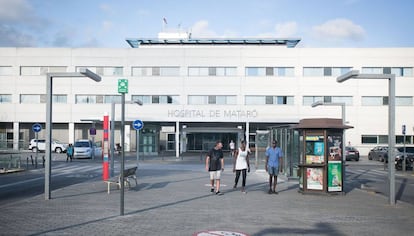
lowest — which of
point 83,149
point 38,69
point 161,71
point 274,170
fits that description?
point 83,149

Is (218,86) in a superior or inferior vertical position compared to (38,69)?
inferior

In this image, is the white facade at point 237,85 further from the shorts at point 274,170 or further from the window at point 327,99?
the shorts at point 274,170

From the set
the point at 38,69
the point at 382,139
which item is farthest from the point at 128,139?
the point at 382,139

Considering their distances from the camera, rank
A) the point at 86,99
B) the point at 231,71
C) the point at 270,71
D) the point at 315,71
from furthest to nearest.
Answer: the point at 86,99 → the point at 231,71 → the point at 270,71 → the point at 315,71

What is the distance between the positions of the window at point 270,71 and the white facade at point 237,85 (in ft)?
0.36

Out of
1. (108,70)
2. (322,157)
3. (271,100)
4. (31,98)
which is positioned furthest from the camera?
(31,98)

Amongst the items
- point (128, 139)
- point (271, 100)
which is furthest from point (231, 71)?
point (128, 139)

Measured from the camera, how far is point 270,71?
49531mm

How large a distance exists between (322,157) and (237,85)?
3480cm

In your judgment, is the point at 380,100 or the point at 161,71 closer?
the point at 380,100

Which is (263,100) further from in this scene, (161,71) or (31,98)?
(31,98)

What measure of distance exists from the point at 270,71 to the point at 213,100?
704 centimetres

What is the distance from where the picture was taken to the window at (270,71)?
162 ft

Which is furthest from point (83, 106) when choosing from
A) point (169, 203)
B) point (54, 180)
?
point (169, 203)
